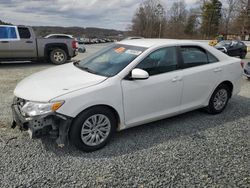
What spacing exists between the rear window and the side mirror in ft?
27.4

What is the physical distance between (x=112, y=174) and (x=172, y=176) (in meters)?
0.70

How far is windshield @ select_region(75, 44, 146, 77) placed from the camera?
3457 millimetres

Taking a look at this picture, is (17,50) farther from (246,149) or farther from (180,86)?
(246,149)

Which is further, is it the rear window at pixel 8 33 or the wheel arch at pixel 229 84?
the rear window at pixel 8 33

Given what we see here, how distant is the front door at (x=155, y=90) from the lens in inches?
133

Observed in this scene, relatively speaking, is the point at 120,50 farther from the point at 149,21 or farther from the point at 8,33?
the point at 149,21

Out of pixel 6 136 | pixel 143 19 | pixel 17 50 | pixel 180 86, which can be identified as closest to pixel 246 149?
pixel 180 86

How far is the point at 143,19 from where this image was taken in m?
57.4

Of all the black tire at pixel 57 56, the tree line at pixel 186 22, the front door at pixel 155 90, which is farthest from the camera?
the tree line at pixel 186 22

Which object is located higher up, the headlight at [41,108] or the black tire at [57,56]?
the headlight at [41,108]

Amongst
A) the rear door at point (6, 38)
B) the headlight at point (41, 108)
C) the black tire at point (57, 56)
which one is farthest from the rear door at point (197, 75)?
the rear door at point (6, 38)

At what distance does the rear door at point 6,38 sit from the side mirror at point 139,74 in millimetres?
8236

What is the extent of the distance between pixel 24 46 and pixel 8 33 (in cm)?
78

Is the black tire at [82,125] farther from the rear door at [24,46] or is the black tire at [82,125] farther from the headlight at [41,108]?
the rear door at [24,46]
